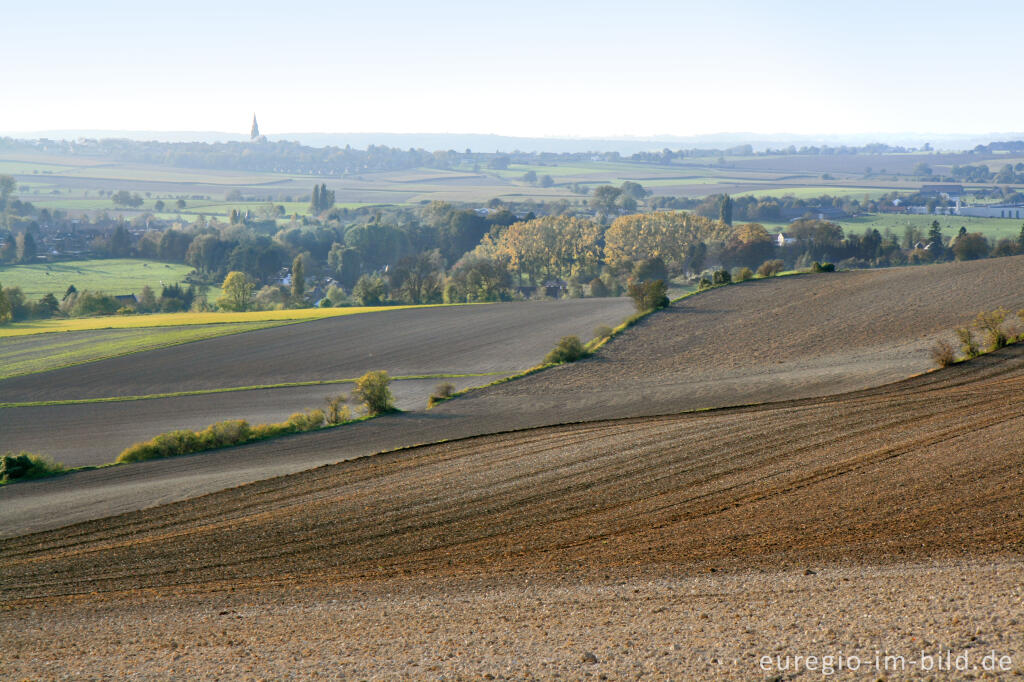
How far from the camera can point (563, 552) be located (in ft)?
54.1

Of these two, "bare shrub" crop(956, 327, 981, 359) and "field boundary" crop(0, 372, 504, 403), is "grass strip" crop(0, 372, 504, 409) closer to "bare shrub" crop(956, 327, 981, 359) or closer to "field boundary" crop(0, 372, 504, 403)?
"field boundary" crop(0, 372, 504, 403)

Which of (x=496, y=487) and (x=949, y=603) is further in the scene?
(x=496, y=487)

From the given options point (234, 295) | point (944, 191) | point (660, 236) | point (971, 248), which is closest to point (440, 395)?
point (234, 295)

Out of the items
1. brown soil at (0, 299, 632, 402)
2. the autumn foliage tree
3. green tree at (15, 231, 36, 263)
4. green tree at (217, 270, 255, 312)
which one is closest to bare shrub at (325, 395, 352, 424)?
brown soil at (0, 299, 632, 402)

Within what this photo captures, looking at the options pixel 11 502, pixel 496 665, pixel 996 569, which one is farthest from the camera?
pixel 11 502

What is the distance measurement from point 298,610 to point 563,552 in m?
5.21

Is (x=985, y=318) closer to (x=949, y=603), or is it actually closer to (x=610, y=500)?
(x=610, y=500)

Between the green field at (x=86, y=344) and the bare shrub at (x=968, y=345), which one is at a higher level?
the bare shrub at (x=968, y=345)

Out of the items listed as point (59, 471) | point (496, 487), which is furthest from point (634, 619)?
point (59, 471)

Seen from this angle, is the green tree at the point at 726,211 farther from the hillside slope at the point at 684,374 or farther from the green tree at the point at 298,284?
the hillside slope at the point at 684,374

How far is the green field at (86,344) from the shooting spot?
48031 millimetres

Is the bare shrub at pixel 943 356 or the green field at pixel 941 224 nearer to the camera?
the bare shrub at pixel 943 356

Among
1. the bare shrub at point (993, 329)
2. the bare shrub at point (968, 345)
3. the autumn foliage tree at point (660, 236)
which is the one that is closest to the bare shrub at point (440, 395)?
the bare shrub at point (968, 345)

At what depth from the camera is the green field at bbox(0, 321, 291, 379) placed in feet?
158
